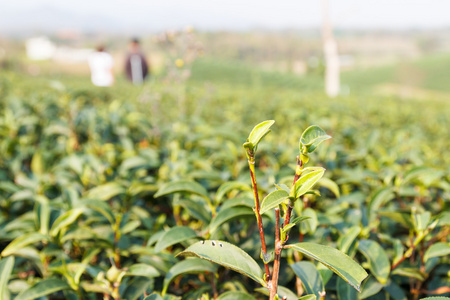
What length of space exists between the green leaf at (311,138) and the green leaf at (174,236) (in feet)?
1.62

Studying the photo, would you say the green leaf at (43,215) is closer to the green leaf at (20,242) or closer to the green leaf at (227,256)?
the green leaf at (20,242)

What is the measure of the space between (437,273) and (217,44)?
296 feet

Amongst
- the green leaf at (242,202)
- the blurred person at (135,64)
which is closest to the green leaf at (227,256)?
the green leaf at (242,202)

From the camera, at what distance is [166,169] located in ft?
6.07

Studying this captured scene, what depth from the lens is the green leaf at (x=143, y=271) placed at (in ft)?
3.56

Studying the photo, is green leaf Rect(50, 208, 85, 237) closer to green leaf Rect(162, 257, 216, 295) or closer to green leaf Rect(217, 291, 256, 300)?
green leaf Rect(162, 257, 216, 295)

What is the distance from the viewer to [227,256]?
0.87 m

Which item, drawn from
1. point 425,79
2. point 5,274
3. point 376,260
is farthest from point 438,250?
point 425,79

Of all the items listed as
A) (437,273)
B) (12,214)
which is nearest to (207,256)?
(437,273)

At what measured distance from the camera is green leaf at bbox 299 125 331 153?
2.43 feet

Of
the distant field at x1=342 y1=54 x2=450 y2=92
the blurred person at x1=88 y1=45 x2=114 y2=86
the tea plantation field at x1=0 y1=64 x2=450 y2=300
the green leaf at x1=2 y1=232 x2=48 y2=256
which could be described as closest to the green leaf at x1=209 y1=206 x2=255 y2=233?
the tea plantation field at x1=0 y1=64 x2=450 y2=300

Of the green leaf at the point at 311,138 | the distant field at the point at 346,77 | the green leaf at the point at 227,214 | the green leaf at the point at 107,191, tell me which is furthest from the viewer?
the distant field at the point at 346,77

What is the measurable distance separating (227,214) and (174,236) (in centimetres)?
17

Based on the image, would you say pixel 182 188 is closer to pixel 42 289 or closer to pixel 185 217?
pixel 185 217
